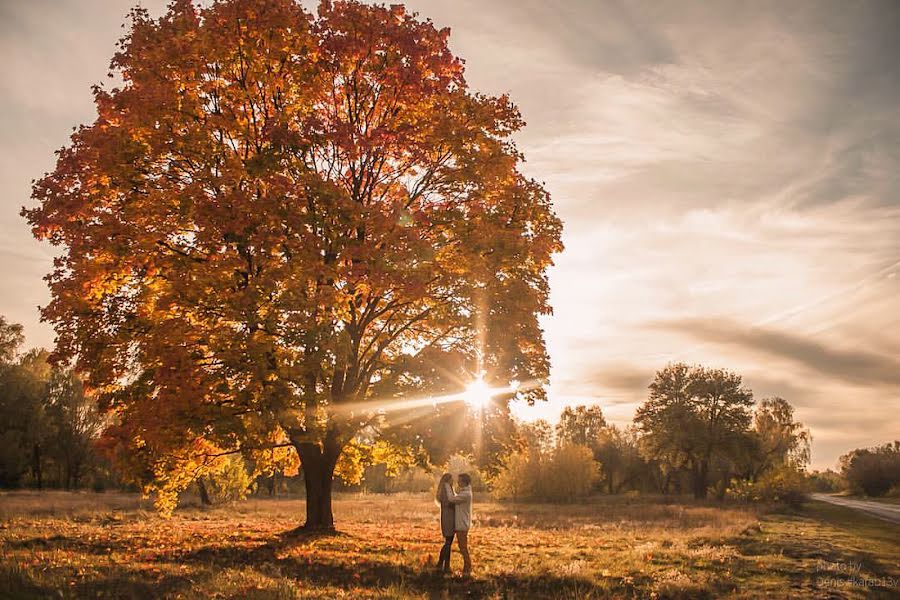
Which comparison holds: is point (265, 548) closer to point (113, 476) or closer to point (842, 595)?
point (842, 595)

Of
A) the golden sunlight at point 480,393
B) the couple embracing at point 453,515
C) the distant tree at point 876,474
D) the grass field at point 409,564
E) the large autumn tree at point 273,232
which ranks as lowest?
the distant tree at point 876,474

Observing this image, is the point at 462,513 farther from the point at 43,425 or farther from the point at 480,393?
the point at 43,425

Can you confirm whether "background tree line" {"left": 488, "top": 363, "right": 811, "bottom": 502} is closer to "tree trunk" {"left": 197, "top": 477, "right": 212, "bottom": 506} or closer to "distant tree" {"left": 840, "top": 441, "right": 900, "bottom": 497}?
"distant tree" {"left": 840, "top": 441, "right": 900, "bottom": 497}

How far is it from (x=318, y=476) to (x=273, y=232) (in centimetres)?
803

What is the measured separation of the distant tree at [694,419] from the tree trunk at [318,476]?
159 feet

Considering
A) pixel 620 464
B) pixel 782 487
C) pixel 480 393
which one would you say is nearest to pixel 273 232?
pixel 480 393

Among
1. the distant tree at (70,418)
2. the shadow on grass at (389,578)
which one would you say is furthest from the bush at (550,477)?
the shadow on grass at (389,578)

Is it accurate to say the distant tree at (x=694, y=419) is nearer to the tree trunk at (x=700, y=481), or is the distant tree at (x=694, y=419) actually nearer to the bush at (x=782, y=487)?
the tree trunk at (x=700, y=481)

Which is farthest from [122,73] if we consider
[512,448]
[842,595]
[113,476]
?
[113,476]

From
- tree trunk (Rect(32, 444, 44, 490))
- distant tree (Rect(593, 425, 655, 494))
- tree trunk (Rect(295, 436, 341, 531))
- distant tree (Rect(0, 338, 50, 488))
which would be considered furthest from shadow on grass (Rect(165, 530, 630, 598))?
distant tree (Rect(593, 425, 655, 494))

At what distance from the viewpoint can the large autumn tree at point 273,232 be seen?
15180 mm

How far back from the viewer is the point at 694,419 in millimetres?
60562

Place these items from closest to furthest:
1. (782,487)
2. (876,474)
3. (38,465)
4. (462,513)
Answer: (462,513)
(782,487)
(38,465)
(876,474)

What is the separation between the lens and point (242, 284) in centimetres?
1709
